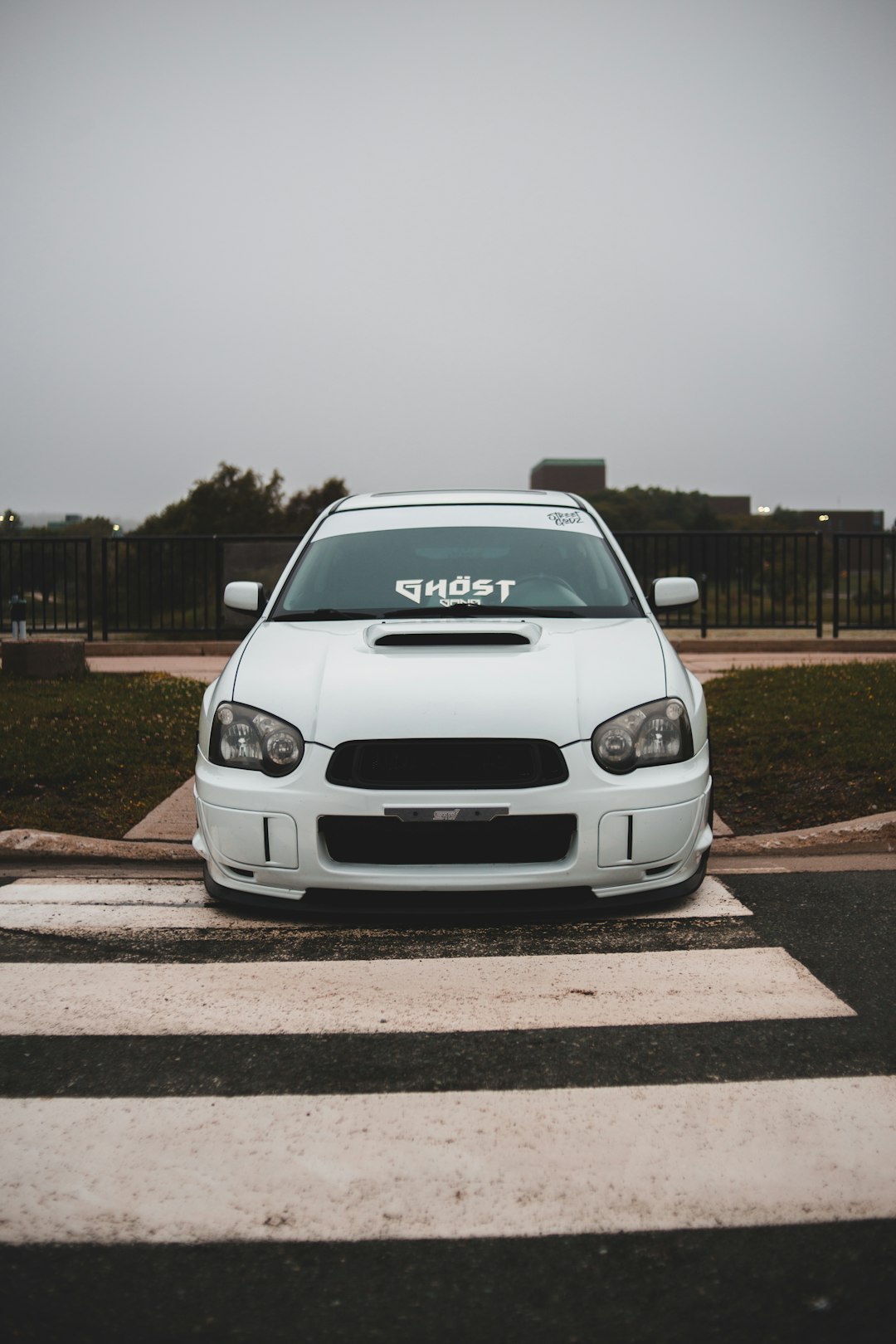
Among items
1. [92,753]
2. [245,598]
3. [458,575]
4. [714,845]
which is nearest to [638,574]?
[92,753]

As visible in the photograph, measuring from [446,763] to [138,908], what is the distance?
158cm

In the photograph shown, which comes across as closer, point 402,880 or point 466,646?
point 402,880

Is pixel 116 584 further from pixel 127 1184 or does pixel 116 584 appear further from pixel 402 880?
pixel 127 1184

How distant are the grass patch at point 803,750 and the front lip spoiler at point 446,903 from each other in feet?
7.45

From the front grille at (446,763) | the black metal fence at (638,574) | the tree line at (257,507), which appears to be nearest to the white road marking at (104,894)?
the front grille at (446,763)

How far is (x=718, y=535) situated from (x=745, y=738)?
9674mm

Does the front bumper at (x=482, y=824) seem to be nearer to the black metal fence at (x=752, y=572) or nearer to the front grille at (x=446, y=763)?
the front grille at (x=446, y=763)

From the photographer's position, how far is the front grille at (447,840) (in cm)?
400

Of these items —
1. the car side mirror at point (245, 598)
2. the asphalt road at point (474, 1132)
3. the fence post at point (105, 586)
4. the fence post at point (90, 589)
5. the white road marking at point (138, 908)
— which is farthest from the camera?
the fence post at point (105, 586)

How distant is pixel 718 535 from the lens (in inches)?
678

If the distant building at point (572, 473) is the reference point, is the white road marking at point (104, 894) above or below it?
below

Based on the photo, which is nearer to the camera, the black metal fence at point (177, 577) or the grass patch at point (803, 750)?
Answer: the grass patch at point (803, 750)

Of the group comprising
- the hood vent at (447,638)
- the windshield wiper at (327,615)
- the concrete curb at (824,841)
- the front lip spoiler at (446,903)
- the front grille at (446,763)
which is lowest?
the concrete curb at (824,841)

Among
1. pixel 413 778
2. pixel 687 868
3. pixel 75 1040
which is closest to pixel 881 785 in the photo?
pixel 687 868
